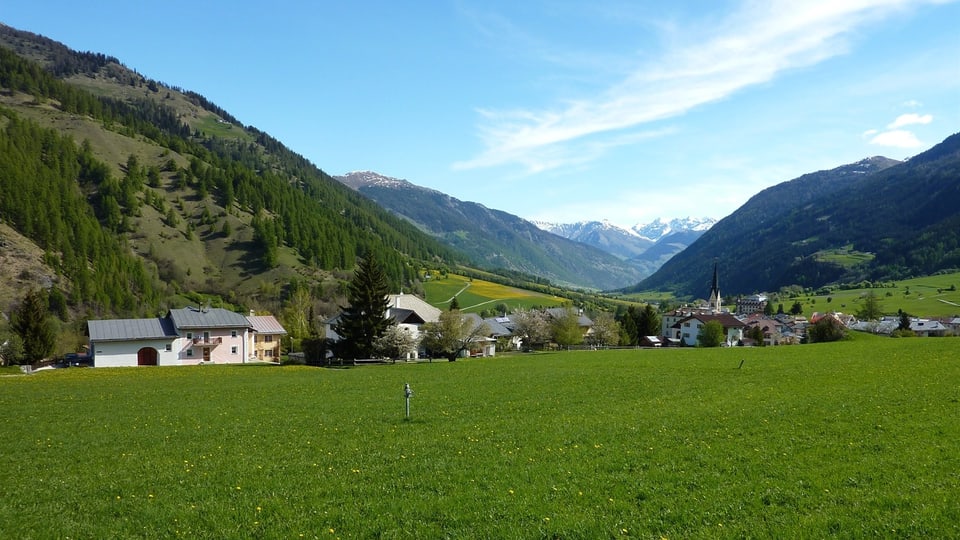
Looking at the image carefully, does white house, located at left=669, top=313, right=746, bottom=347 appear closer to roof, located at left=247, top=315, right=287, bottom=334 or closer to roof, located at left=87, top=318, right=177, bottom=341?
roof, located at left=247, top=315, right=287, bottom=334

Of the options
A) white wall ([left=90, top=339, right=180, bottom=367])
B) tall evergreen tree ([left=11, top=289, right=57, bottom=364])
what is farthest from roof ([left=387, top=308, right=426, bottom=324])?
tall evergreen tree ([left=11, top=289, right=57, bottom=364])

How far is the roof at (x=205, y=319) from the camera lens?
79.4 m

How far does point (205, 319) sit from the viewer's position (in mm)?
81625

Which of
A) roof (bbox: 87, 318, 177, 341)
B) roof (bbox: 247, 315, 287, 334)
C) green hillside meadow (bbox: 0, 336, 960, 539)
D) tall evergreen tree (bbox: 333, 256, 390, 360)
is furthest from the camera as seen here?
roof (bbox: 247, 315, 287, 334)

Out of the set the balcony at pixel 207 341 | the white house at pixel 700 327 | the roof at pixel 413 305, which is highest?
the roof at pixel 413 305

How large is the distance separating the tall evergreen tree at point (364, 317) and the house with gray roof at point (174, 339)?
23633 mm

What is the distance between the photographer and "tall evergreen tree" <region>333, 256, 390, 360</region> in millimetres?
70750

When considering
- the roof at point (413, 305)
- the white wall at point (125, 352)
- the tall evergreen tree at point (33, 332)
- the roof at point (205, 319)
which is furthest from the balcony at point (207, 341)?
the roof at point (413, 305)

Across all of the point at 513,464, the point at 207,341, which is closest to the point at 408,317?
the point at 207,341

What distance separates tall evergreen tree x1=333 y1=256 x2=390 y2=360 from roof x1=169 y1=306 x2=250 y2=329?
2337 cm

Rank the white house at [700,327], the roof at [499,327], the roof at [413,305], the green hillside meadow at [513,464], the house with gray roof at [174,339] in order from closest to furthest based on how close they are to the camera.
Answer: the green hillside meadow at [513,464]
the house with gray roof at [174,339]
the roof at [413,305]
the roof at [499,327]
the white house at [700,327]

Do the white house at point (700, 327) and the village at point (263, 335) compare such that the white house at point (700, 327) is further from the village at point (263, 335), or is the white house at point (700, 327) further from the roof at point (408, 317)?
the roof at point (408, 317)

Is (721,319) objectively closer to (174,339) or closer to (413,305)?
(413,305)

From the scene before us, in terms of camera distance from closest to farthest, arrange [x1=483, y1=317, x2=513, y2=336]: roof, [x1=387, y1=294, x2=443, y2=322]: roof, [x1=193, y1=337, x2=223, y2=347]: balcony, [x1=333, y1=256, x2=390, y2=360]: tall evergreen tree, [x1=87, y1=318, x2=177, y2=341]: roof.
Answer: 1. [x1=333, y1=256, x2=390, y2=360]: tall evergreen tree
2. [x1=87, y1=318, x2=177, y2=341]: roof
3. [x1=193, y1=337, x2=223, y2=347]: balcony
4. [x1=387, y1=294, x2=443, y2=322]: roof
5. [x1=483, y1=317, x2=513, y2=336]: roof
